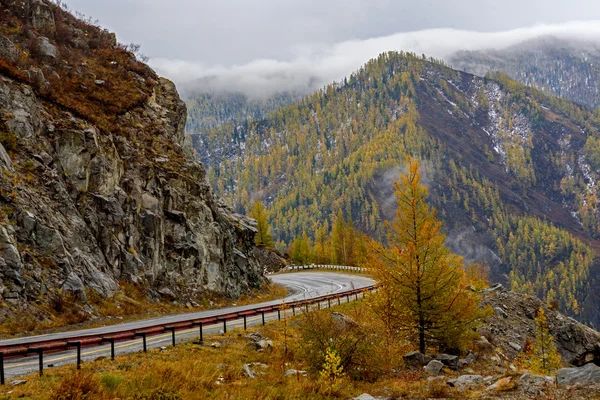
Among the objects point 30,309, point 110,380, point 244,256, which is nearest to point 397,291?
point 110,380

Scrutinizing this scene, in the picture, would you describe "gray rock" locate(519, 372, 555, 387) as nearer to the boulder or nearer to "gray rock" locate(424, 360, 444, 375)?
the boulder

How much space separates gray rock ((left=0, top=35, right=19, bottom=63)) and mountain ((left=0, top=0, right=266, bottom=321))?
0.07 meters

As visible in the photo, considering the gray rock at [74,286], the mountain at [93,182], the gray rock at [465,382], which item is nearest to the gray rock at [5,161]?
the mountain at [93,182]

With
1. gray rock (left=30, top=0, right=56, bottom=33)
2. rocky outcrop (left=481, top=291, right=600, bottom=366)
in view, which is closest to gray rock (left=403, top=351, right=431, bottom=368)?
rocky outcrop (left=481, top=291, right=600, bottom=366)

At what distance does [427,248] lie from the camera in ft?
59.4

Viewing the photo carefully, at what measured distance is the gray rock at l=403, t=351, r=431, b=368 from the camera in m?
17.8

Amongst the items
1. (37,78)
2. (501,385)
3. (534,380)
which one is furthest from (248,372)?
(37,78)

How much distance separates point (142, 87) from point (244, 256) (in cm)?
1764

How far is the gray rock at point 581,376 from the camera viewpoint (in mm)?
12094

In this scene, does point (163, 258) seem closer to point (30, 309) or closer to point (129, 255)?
point (129, 255)

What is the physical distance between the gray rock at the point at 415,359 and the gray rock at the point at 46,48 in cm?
3209

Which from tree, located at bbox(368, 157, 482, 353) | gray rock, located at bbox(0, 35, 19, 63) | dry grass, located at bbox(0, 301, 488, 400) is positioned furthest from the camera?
gray rock, located at bbox(0, 35, 19, 63)

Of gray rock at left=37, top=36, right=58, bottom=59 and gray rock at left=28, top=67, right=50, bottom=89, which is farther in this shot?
gray rock at left=37, top=36, right=58, bottom=59

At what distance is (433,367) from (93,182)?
879 inches
